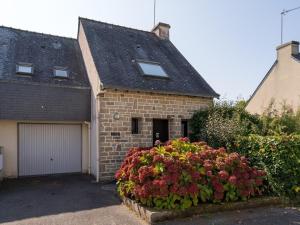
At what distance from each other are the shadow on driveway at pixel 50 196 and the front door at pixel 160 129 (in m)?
2.95

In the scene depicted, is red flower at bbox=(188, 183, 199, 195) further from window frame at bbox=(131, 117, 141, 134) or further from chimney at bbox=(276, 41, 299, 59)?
chimney at bbox=(276, 41, 299, 59)

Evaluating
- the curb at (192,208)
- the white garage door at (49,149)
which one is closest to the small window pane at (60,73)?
the white garage door at (49,149)

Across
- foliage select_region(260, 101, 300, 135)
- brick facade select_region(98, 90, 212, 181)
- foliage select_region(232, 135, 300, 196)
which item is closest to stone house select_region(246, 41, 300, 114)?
foliage select_region(260, 101, 300, 135)

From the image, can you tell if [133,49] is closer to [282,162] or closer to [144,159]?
[144,159]

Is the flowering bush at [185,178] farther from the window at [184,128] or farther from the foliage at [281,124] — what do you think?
the window at [184,128]

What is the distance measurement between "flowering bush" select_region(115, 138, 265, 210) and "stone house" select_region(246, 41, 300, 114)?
24.4ft

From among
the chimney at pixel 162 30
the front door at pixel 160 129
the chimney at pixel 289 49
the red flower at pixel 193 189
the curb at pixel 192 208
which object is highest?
the chimney at pixel 162 30

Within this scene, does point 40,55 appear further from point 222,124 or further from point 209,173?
point 209,173

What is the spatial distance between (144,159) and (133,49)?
279 inches

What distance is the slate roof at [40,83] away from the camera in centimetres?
997

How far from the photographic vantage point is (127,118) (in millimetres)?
10469

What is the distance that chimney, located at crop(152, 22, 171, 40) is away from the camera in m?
15.0

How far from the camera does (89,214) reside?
638 cm

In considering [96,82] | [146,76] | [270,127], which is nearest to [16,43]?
[96,82]
